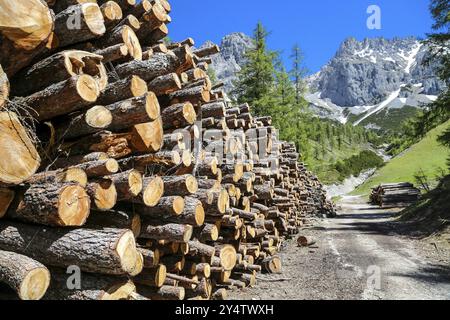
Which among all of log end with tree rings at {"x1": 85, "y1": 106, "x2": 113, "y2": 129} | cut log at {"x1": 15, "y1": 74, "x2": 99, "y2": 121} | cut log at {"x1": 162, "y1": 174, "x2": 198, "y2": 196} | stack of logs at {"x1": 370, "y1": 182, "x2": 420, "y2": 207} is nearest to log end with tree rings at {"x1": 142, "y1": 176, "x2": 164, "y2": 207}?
cut log at {"x1": 162, "y1": 174, "x2": 198, "y2": 196}

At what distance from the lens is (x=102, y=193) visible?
4.27 m

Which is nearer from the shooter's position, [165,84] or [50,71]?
[50,71]

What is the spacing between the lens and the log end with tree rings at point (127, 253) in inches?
151

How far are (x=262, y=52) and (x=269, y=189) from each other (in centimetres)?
1778

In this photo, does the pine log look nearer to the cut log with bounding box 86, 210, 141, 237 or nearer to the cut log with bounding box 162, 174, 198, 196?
the cut log with bounding box 162, 174, 198, 196

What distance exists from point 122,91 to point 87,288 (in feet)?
7.41

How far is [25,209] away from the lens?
3.84 metres

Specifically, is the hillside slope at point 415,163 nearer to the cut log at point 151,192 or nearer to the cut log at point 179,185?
the cut log at point 179,185

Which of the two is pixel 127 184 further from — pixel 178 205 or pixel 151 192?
pixel 178 205

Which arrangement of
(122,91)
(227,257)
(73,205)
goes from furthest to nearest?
(227,257)
(122,91)
(73,205)

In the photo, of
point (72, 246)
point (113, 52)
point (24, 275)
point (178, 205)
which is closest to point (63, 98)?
point (113, 52)

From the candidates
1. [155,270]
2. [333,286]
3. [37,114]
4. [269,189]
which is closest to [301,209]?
[269,189]

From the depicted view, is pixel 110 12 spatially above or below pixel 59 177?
above
